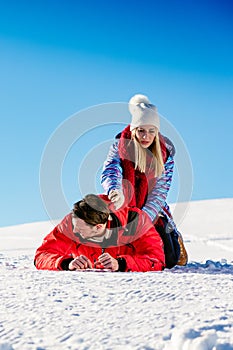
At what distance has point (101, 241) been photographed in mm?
3162

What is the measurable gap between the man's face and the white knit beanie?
114 cm

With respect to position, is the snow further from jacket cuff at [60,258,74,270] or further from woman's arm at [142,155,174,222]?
woman's arm at [142,155,174,222]

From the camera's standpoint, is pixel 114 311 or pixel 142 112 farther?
pixel 142 112

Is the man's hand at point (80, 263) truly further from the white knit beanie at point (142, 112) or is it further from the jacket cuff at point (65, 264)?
the white knit beanie at point (142, 112)

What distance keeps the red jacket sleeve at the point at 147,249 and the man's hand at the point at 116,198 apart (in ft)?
0.68

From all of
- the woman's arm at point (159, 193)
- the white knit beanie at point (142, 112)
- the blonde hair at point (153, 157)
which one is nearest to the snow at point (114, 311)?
the woman's arm at point (159, 193)

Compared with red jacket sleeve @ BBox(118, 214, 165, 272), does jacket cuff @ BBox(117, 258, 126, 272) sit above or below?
below

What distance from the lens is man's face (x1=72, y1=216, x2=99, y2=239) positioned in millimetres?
3059

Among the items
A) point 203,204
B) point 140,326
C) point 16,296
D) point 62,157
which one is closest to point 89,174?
point 62,157

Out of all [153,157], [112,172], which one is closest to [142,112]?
[153,157]

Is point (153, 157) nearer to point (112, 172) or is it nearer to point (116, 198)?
point (112, 172)

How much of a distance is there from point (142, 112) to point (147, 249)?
1.30m

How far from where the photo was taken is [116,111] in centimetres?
412

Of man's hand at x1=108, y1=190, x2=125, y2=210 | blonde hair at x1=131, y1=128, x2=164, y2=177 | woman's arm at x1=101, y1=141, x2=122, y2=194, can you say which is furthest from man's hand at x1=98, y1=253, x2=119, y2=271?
blonde hair at x1=131, y1=128, x2=164, y2=177
